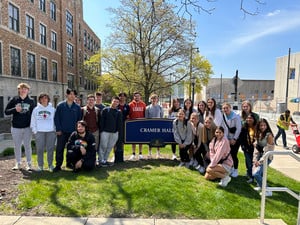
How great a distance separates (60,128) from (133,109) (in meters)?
2.23

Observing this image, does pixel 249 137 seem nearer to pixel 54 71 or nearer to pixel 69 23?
pixel 54 71

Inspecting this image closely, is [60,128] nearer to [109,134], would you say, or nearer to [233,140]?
[109,134]

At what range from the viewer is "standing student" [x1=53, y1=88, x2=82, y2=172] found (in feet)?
18.3

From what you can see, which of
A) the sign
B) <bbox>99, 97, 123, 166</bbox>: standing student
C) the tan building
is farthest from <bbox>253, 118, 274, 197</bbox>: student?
the tan building

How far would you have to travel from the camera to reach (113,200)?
13.6 ft

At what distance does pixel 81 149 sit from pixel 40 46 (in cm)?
2455

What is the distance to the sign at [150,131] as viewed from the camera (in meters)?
6.89

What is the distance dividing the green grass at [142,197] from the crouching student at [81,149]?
0.68 feet

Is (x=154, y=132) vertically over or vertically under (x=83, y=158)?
over

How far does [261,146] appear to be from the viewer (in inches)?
198

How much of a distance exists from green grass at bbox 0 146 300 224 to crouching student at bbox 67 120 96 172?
0.21 m

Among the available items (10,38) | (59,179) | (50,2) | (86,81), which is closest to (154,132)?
(59,179)

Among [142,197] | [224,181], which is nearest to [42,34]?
[142,197]

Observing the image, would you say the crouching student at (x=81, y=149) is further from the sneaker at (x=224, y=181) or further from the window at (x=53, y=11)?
the window at (x=53, y=11)
